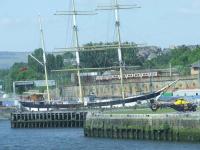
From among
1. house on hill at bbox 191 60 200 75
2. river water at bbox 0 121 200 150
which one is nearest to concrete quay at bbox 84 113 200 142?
river water at bbox 0 121 200 150

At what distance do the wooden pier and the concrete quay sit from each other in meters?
19.2

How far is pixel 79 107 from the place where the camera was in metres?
133

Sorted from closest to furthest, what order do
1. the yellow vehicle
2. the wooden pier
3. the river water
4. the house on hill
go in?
the river water → the yellow vehicle → the wooden pier → the house on hill

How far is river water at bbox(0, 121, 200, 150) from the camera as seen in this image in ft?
274

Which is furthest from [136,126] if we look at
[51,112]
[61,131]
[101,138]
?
[51,112]

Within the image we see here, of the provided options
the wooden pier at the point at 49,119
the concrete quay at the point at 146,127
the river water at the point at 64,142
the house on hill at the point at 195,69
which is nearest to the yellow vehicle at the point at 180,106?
the concrete quay at the point at 146,127

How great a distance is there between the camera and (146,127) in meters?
90.1

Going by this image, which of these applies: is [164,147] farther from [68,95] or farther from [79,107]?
[68,95]

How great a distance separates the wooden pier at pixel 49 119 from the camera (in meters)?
121

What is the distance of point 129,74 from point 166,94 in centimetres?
3290

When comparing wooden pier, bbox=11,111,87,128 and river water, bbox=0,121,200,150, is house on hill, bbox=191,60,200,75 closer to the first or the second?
wooden pier, bbox=11,111,87,128

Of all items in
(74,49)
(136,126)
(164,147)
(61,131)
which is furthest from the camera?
(74,49)

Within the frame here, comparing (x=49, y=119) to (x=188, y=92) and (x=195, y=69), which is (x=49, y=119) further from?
(x=195, y=69)

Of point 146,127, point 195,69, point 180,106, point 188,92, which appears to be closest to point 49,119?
point 188,92
